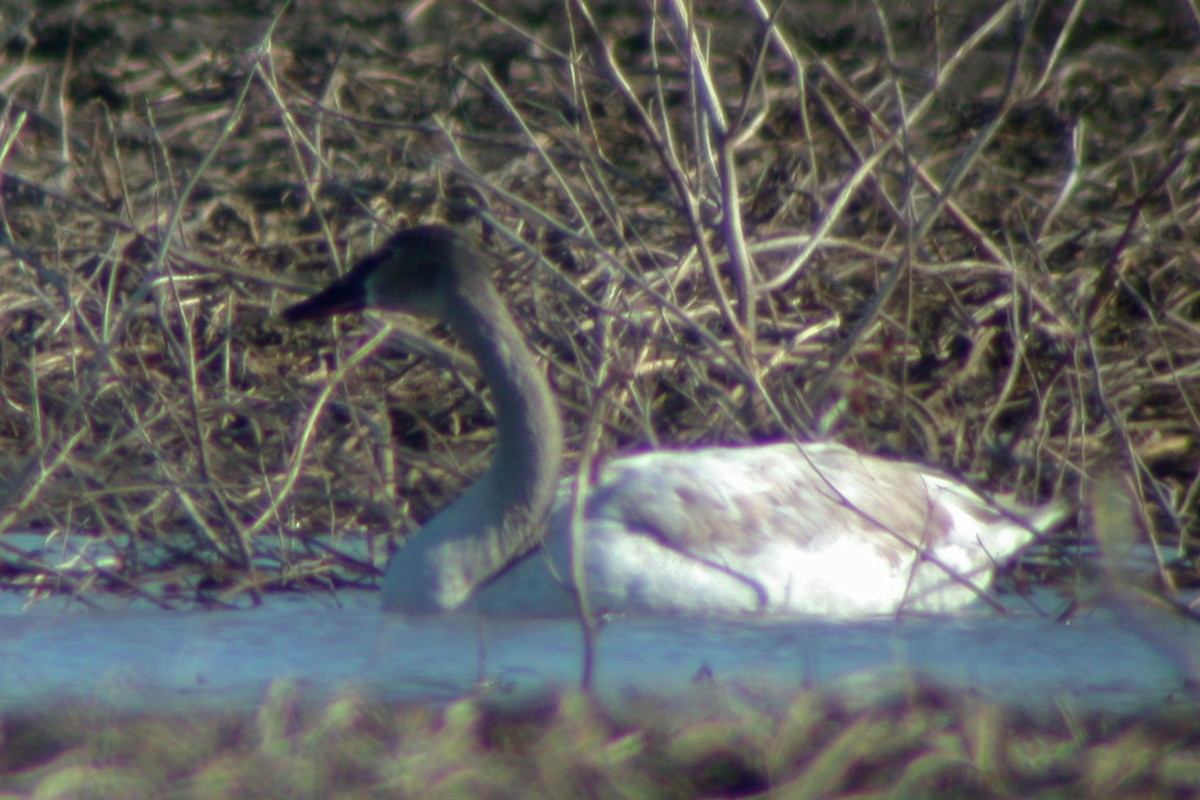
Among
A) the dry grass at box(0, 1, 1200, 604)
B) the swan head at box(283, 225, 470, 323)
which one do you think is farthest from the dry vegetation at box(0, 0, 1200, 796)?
the swan head at box(283, 225, 470, 323)

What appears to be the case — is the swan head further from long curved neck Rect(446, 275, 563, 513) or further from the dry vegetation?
the dry vegetation

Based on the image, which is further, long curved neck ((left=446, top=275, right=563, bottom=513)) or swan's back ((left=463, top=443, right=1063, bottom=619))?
long curved neck ((left=446, top=275, right=563, bottom=513))

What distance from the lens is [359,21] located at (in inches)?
303

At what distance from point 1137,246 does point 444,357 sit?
7.10 feet

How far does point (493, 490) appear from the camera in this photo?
15.3 ft

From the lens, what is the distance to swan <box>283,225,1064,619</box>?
4.41 metres

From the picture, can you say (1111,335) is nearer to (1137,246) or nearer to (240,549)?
(1137,246)

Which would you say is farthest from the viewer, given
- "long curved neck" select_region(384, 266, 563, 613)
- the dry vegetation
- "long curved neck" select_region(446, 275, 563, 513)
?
the dry vegetation

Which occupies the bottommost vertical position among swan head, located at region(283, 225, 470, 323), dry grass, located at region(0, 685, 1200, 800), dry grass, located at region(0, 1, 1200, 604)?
dry grass, located at region(0, 1, 1200, 604)

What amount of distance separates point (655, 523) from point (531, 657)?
0.73m

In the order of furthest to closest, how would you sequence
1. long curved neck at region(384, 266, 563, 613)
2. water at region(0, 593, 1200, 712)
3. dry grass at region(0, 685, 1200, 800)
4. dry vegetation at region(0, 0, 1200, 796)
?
dry vegetation at region(0, 0, 1200, 796)
long curved neck at region(384, 266, 563, 613)
water at region(0, 593, 1200, 712)
dry grass at region(0, 685, 1200, 800)

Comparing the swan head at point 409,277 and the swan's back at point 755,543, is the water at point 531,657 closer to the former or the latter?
the swan's back at point 755,543

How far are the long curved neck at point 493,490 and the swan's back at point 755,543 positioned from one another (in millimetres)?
70

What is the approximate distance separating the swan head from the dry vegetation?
0.19 metres
